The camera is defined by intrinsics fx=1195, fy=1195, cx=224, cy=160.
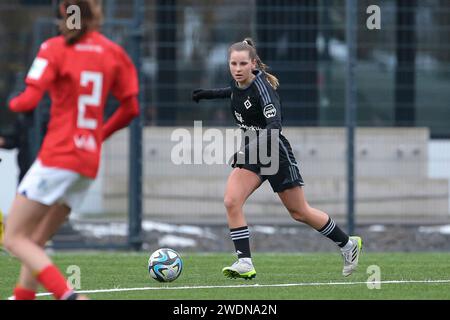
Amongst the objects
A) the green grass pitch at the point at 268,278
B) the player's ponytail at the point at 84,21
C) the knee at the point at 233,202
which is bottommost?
the green grass pitch at the point at 268,278

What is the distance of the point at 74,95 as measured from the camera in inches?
273

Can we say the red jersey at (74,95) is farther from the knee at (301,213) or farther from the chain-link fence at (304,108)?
the chain-link fence at (304,108)

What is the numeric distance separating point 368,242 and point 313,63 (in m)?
2.44

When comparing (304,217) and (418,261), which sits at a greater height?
(304,217)

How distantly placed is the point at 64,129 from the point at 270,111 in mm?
2774

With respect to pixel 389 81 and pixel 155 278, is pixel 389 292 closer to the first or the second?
pixel 155 278

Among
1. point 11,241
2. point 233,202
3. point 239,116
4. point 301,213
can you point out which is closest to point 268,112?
point 239,116

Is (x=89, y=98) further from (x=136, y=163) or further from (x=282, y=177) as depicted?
(x=136, y=163)

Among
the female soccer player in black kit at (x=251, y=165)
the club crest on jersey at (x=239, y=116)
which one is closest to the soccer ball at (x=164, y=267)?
the female soccer player in black kit at (x=251, y=165)

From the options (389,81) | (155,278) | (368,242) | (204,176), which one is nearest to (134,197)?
(204,176)

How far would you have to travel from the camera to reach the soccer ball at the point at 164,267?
30.4 feet

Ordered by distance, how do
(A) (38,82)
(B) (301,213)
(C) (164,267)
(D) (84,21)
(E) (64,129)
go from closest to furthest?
(A) (38,82), (E) (64,129), (D) (84,21), (C) (164,267), (B) (301,213)
